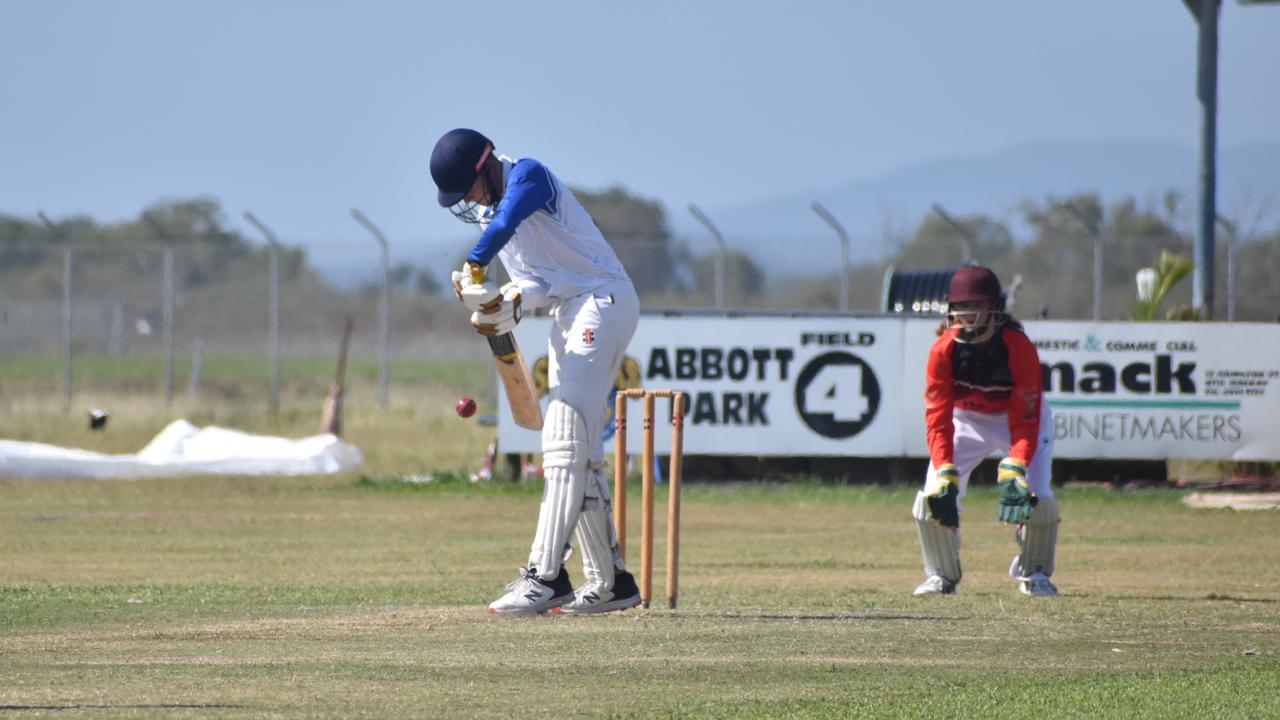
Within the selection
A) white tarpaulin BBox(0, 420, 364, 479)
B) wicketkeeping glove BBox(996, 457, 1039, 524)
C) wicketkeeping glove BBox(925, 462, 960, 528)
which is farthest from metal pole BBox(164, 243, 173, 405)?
wicketkeeping glove BBox(996, 457, 1039, 524)

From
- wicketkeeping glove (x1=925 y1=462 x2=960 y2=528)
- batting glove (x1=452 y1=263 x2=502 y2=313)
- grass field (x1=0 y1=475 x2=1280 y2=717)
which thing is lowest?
grass field (x1=0 y1=475 x2=1280 y2=717)

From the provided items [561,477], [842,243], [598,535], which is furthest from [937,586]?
[842,243]

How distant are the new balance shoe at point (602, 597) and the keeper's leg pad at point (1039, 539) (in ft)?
8.88

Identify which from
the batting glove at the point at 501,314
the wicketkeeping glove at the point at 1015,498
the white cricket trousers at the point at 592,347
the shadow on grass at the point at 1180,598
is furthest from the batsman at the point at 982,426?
the batting glove at the point at 501,314

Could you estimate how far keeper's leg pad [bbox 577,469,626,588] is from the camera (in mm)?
8812

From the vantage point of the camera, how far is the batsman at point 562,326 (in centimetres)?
870

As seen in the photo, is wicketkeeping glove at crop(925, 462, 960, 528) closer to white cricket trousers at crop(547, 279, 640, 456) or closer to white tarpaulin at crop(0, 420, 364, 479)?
white cricket trousers at crop(547, 279, 640, 456)

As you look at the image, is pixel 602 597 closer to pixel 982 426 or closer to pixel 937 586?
pixel 937 586

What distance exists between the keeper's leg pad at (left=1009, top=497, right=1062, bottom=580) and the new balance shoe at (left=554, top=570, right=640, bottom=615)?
107 inches

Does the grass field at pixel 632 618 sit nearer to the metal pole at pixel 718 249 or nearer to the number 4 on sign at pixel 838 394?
the number 4 on sign at pixel 838 394

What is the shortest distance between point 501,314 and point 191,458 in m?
13.1

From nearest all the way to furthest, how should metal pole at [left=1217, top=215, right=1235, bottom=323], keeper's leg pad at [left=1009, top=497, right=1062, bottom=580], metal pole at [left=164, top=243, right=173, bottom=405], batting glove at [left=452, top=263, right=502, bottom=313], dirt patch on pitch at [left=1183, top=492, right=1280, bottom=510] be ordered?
batting glove at [left=452, top=263, right=502, bottom=313], keeper's leg pad at [left=1009, top=497, right=1062, bottom=580], dirt patch on pitch at [left=1183, top=492, right=1280, bottom=510], metal pole at [left=1217, top=215, right=1235, bottom=323], metal pole at [left=164, top=243, right=173, bottom=405]

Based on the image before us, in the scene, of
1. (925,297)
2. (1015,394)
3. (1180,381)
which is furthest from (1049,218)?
Answer: (1015,394)

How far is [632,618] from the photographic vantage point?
8.88m
